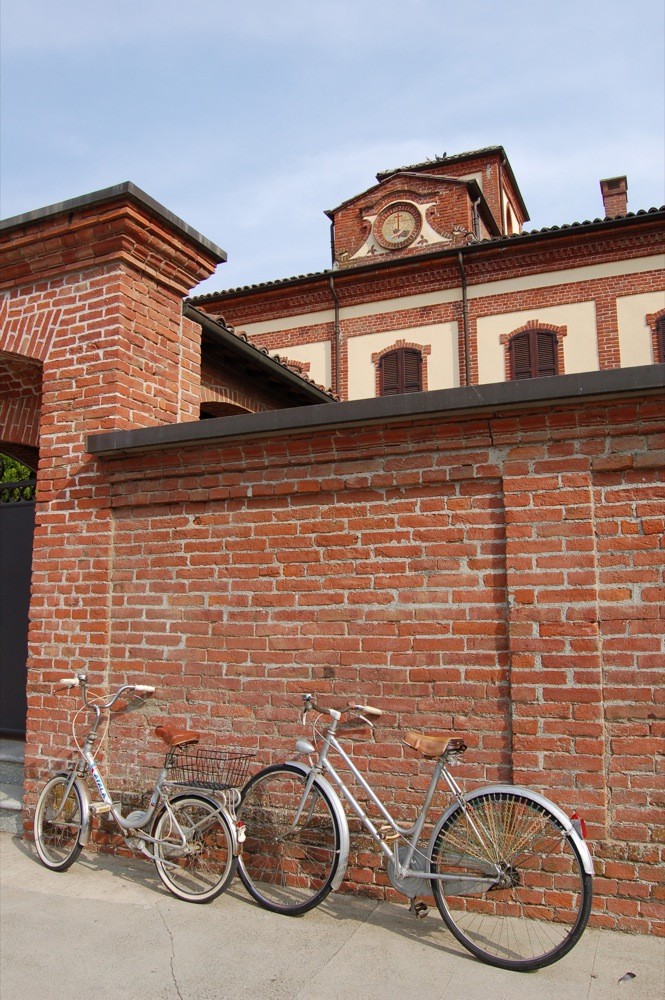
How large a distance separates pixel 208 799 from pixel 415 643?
1395 mm

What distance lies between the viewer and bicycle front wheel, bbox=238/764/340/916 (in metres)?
4.11

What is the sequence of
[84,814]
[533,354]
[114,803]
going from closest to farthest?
[84,814] < [114,803] < [533,354]

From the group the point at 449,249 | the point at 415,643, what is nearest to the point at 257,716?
the point at 415,643

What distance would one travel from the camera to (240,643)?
4.66m

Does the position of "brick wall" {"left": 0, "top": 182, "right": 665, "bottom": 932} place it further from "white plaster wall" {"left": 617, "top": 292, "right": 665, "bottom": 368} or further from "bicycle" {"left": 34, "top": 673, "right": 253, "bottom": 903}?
"white plaster wall" {"left": 617, "top": 292, "right": 665, "bottom": 368}

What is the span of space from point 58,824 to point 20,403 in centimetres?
368

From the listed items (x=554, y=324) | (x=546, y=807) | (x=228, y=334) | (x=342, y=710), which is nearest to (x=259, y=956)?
(x=342, y=710)

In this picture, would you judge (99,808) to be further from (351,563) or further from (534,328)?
(534,328)

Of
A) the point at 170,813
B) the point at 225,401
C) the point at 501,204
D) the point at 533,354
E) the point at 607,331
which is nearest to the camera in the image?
the point at 170,813

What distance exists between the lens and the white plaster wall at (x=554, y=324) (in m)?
16.9

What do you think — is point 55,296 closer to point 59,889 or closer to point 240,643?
point 240,643

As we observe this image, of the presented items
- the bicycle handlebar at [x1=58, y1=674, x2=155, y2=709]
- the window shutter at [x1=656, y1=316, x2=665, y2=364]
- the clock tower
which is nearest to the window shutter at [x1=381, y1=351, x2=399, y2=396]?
the clock tower

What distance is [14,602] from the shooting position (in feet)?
22.9

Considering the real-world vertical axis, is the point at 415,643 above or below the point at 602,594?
below
